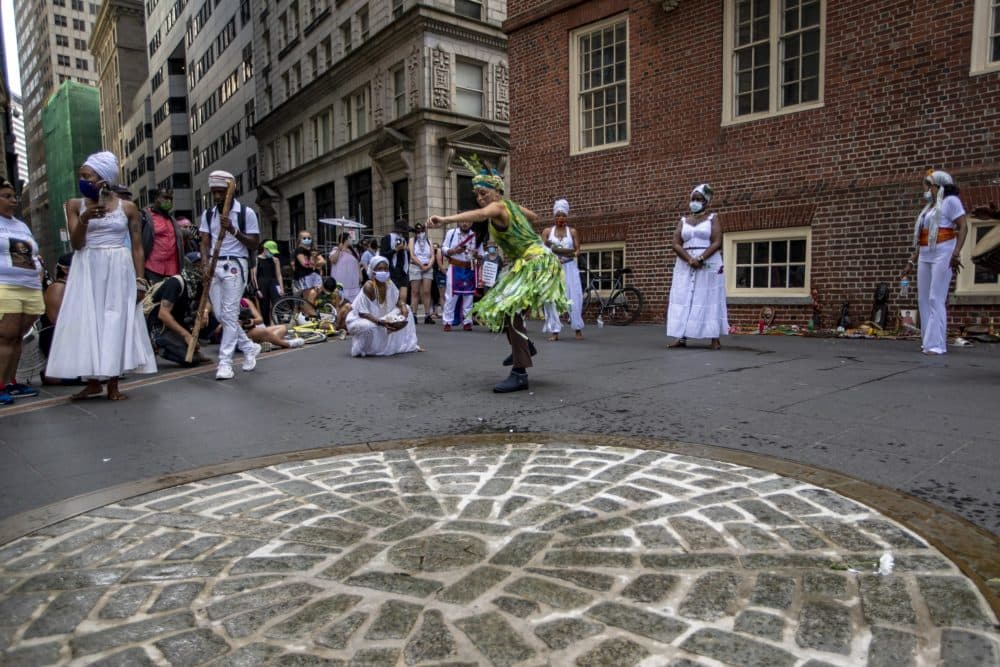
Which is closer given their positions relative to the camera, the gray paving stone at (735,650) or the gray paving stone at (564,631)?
the gray paving stone at (735,650)

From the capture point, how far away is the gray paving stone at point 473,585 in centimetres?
198

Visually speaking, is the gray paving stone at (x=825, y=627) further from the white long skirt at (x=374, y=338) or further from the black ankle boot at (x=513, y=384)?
the white long skirt at (x=374, y=338)

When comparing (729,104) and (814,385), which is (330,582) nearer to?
(814,385)

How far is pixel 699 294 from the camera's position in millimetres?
8273

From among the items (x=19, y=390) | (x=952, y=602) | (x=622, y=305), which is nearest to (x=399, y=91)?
(x=622, y=305)

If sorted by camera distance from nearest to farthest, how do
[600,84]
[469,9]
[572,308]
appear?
[572,308], [600,84], [469,9]

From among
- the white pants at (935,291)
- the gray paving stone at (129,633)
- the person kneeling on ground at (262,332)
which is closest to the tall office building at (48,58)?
the person kneeling on ground at (262,332)

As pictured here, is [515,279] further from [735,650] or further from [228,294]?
[735,650]

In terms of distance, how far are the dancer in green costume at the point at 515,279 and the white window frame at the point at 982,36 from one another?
7.75 meters

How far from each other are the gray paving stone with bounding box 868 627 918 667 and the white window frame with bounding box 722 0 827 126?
35.1 ft

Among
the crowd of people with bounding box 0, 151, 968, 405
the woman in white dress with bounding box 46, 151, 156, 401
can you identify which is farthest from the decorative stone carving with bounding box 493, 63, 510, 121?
the woman in white dress with bounding box 46, 151, 156, 401

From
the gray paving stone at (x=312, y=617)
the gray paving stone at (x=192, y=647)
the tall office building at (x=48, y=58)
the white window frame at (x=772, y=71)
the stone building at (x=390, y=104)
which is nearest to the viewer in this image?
the gray paving stone at (x=192, y=647)

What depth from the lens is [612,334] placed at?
10.7 metres

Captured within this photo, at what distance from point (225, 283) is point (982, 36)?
1046 cm
